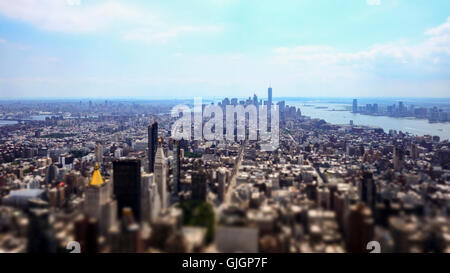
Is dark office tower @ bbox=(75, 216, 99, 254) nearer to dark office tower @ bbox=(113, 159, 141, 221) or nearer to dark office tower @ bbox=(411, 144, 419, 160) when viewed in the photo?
dark office tower @ bbox=(113, 159, 141, 221)

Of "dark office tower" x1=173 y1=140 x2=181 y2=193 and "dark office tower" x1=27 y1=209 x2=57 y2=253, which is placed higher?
"dark office tower" x1=27 y1=209 x2=57 y2=253

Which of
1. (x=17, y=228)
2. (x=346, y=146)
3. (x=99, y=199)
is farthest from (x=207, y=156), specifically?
(x=17, y=228)

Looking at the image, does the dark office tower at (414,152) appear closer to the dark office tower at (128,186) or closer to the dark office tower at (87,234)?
the dark office tower at (128,186)

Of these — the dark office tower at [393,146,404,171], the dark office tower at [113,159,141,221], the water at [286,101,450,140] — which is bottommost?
the dark office tower at [393,146,404,171]

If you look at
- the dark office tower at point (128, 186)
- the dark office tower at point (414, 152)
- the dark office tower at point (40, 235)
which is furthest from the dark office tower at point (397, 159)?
the dark office tower at point (40, 235)

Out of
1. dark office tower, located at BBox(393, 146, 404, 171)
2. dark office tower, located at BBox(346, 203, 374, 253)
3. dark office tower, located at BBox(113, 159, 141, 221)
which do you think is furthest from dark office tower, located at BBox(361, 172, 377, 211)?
dark office tower, located at BBox(393, 146, 404, 171)

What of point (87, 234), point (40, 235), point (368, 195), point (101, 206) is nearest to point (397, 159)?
point (368, 195)

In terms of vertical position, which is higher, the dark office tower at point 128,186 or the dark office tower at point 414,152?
the dark office tower at point 128,186

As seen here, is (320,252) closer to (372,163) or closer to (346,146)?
(372,163)
